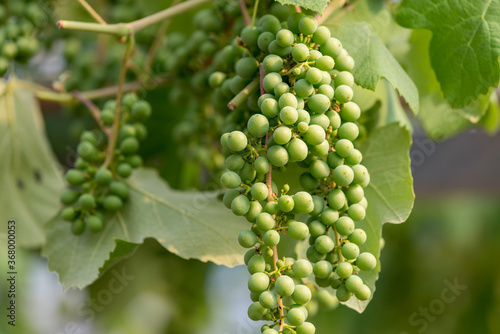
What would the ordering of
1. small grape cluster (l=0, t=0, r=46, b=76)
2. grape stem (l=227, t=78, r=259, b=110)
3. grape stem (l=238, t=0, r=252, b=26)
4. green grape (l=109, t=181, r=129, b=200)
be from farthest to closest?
small grape cluster (l=0, t=0, r=46, b=76) → green grape (l=109, t=181, r=129, b=200) → grape stem (l=238, t=0, r=252, b=26) → grape stem (l=227, t=78, r=259, b=110)

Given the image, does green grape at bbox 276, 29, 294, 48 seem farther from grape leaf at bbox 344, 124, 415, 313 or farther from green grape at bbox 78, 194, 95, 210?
green grape at bbox 78, 194, 95, 210

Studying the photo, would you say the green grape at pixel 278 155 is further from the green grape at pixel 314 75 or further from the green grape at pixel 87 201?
the green grape at pixel 87 201

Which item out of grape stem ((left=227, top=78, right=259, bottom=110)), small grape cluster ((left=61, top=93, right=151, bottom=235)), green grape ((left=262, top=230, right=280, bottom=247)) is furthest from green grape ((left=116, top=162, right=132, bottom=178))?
green grape ((left=262, top=230, right=280, bottom=247))

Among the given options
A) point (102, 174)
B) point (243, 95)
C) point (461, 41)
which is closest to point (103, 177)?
point (102, 174)

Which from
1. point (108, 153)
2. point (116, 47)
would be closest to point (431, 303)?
point (116, 47)

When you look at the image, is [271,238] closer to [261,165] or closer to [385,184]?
[261,165]

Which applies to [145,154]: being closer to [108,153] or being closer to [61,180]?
[61,180]
